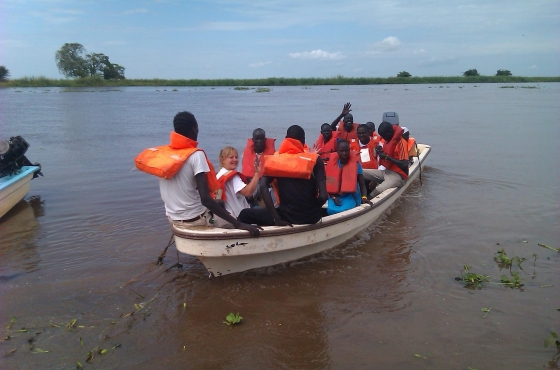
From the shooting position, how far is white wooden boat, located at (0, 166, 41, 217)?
8.02 metres

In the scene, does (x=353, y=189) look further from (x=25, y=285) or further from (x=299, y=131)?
(x=25, y=285)

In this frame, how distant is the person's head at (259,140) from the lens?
6.32 metres

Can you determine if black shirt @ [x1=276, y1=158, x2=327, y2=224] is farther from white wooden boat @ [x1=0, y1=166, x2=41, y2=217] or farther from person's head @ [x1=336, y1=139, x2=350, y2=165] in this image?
white wooden boat @ [x1=0, y1=166, x2=41, y2=217]

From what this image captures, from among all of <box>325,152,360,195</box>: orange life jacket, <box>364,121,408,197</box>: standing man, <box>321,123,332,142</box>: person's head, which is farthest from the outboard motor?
<box>364,121,408,197</box>: standing man

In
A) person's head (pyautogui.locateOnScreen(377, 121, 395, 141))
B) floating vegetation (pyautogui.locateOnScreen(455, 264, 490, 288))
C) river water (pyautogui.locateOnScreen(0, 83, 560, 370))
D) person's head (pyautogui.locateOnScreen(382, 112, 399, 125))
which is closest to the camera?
river water (pyautogui.locateOnScreen(0, 83, 560, 370))

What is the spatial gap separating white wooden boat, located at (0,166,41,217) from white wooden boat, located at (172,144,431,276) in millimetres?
4630

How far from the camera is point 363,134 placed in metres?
8.72

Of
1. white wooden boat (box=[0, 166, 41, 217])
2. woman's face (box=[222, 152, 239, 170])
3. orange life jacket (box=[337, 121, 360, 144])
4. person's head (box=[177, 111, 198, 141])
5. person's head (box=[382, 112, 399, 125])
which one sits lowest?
white wooden boat (box=[0, 166, 41, 217])

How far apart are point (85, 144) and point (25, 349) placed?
1334 centimetres

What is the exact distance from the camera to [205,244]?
4.95 m

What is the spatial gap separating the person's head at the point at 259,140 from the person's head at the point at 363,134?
2.77m

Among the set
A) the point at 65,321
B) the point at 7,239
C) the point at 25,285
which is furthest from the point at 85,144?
the point at 65,321

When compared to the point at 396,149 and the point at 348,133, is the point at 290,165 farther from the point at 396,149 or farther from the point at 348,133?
the point at 348,133

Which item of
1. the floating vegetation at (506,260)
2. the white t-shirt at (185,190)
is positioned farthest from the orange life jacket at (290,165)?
the floating vegetation at (506,260)
